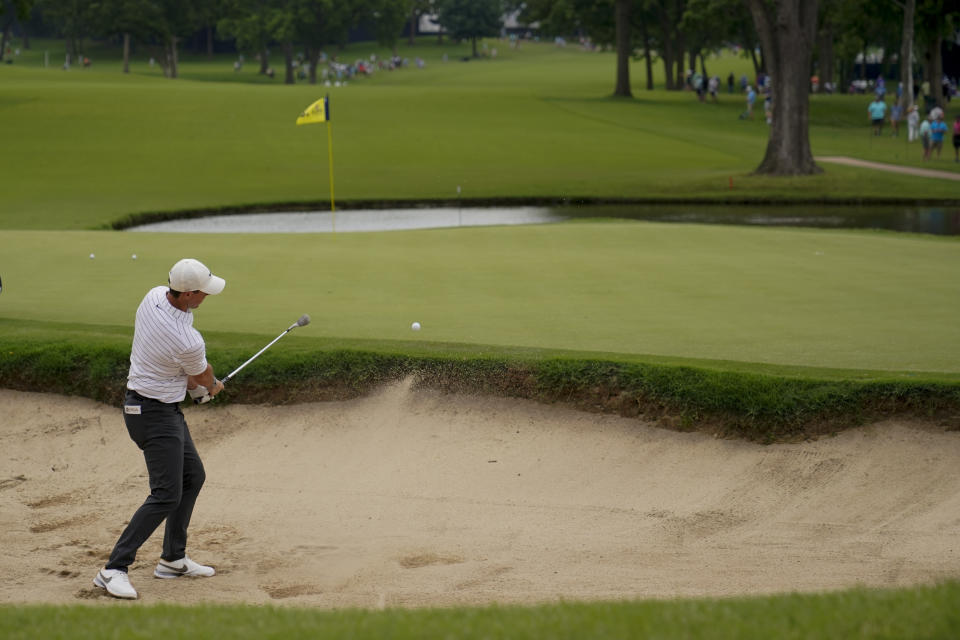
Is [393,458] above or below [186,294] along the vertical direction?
below

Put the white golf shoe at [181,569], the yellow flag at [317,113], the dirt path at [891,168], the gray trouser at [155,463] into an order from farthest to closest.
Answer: the dirt path at [891,168]
the yellow flag at [317,113]
the white golf shoe at [181,569]
the gray trouser at [155,463]

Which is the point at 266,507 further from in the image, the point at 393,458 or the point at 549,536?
the point at 549,536

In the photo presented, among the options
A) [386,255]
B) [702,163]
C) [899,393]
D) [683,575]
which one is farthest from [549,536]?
[702,163]

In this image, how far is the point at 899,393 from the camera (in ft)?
28.8

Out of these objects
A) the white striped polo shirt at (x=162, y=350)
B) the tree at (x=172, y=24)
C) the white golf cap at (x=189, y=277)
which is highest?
the tree at (x=172, y=24)

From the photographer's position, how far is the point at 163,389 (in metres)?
7.06

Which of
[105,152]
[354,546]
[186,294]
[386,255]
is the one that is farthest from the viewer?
[105,152]

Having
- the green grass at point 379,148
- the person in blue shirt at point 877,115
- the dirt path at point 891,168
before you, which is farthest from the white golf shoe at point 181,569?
the person in blue shirt at point 877,115

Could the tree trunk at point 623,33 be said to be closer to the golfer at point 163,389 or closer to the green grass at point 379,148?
the green grass at point 379,148

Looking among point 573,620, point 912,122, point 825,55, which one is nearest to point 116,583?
point 573,620

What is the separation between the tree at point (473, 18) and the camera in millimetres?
126562

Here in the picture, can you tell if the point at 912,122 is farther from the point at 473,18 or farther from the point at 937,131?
the point at 473,18

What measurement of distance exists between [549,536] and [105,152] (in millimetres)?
40882

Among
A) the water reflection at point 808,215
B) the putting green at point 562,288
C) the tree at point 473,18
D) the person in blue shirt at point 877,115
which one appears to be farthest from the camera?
the tree at point 473,18
